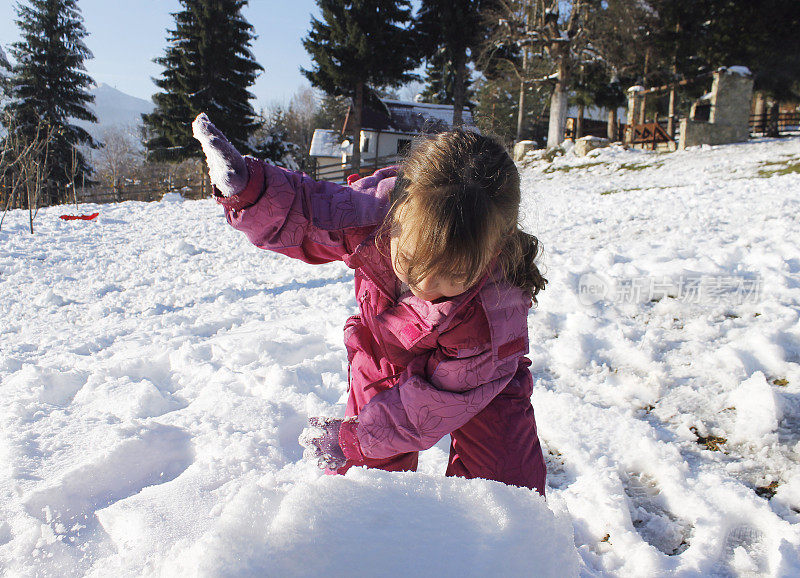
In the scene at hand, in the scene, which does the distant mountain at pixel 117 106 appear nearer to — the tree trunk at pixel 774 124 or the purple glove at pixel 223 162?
the tree trunk at pixel 774 124

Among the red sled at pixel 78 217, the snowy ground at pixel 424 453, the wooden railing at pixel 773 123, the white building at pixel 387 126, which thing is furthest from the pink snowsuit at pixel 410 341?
the white building at pixel 387 126

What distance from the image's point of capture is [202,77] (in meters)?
20.8

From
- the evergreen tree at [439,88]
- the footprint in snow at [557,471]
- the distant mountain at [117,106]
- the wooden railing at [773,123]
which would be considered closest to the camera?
the footprint in snow at [557,471]

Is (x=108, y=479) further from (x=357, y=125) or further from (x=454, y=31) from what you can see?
(x=454, y=31)

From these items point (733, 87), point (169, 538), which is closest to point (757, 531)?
point (169, 538)

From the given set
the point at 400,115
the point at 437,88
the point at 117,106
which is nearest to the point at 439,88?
the point at 437,88

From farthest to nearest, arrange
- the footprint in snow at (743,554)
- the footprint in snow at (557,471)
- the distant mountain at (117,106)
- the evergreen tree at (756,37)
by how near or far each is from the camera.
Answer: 1. the distant mountain at (117,106)
2. the evergreen tree at (756,37)
3. the footprint in snow at (557,471)
4. the footprint in snow at (743,554)

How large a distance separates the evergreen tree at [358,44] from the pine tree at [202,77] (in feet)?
9.58

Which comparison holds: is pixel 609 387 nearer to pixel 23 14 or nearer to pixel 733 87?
pixel 733 87

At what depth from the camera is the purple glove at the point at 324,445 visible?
1.59 meters

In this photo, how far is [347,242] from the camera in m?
1.54

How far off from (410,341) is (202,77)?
74.7ft

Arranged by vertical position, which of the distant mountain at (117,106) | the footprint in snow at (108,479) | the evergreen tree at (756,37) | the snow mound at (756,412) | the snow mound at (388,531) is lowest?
the footprint in snow at (108,479)

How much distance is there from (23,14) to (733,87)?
2694cm
